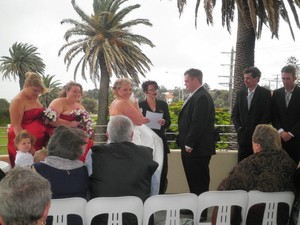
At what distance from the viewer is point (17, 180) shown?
4.74 ft

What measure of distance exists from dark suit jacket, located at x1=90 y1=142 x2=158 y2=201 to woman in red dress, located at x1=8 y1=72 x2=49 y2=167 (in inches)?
73.6

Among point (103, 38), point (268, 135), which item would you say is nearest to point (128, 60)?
point (103, 38)

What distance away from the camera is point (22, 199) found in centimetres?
139

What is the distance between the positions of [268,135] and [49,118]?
8.13ft

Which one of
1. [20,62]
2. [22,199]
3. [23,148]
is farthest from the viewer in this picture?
[20,62]

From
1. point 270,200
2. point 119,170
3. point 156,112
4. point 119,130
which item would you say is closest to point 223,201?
point 270,200

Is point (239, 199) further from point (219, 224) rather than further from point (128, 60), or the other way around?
point (128, 60)

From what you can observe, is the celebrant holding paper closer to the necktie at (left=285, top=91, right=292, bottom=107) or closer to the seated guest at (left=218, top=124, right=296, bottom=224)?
the necktie at (left=285, top=91, right=292, bottom=107)

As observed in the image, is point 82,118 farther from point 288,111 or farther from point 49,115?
point 288,111

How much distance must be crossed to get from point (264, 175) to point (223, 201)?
0.40 meters

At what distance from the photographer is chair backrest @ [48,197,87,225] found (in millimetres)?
2297

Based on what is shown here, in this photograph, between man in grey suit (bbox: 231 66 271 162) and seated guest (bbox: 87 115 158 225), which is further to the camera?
man in grey suit (bbox: 231 66 271 162)

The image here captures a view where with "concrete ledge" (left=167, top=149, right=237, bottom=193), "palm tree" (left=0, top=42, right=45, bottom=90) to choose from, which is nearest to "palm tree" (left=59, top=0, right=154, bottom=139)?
"palm tree" (left=0, top=42, right=45, bottom=90)

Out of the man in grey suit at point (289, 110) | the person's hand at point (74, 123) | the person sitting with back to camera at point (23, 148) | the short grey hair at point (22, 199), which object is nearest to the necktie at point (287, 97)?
the man in grey suit at point (289, 110)
